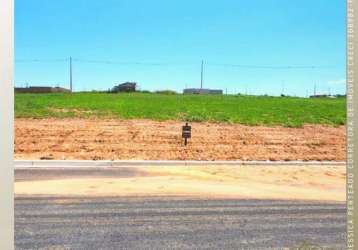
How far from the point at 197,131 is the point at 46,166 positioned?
8445 mm

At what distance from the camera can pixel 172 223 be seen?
5895mm

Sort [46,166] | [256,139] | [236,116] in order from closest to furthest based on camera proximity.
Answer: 1. [46,166]
2. [256,139]
3. [236,116]

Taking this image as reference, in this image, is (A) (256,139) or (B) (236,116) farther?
(B) (236,116)

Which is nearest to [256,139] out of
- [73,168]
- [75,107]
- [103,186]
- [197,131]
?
[197,131]

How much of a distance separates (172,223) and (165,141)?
1020cm

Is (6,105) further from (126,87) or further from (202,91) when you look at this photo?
(202,91)

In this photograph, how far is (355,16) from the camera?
2.06m

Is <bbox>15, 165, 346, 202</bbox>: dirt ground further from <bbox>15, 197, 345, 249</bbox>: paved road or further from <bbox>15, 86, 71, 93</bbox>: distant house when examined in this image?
<bbox>15, 86, 71, 93</bbox>: distant house

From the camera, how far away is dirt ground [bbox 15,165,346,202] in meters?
8.23

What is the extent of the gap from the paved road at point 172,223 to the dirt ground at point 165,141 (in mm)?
5715

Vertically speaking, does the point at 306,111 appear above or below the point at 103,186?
above

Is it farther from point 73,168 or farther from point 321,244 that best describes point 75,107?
point 321,244

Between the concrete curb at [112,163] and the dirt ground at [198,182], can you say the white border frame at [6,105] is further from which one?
the concrete curb at [112,163]

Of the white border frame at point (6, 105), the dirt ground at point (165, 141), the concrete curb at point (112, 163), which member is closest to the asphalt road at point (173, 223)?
the white border frame at point (6, 105)
